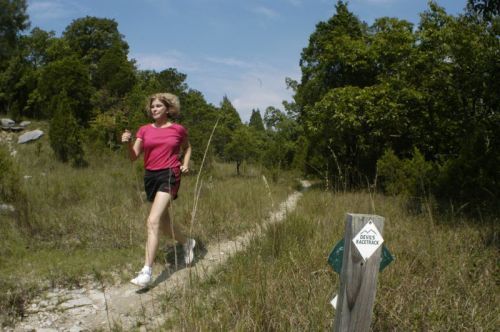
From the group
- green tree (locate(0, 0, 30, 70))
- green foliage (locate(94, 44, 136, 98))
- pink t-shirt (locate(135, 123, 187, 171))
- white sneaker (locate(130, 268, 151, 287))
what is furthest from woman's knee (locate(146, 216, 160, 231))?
green tree (locate(0, 0, 30, 70))

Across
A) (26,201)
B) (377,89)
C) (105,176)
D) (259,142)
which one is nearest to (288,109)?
(259,142)

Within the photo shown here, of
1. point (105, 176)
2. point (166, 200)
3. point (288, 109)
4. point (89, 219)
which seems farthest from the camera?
point (288, 109)

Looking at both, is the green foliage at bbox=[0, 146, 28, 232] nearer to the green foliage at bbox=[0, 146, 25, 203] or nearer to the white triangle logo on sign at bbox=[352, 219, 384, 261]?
the green foliage at bbox=[0, 146, 25, 203]

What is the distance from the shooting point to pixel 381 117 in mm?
13062

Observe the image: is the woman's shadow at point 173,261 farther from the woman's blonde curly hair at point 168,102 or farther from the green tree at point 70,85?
the green tree at point 70,85

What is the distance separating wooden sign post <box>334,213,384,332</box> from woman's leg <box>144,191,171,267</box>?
7.41ft

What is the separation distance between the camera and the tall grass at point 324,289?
2.39 meters

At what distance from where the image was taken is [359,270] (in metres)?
1.70

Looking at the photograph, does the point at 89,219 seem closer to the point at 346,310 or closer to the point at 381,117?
the point at 346,310

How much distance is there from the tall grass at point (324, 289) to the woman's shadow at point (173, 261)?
0.60m

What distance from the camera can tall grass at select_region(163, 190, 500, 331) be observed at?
7.83ft

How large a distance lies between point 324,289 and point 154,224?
169 cm

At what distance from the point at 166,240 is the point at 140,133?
1710 millimetres

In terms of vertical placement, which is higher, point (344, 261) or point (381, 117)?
point (381, 117)
